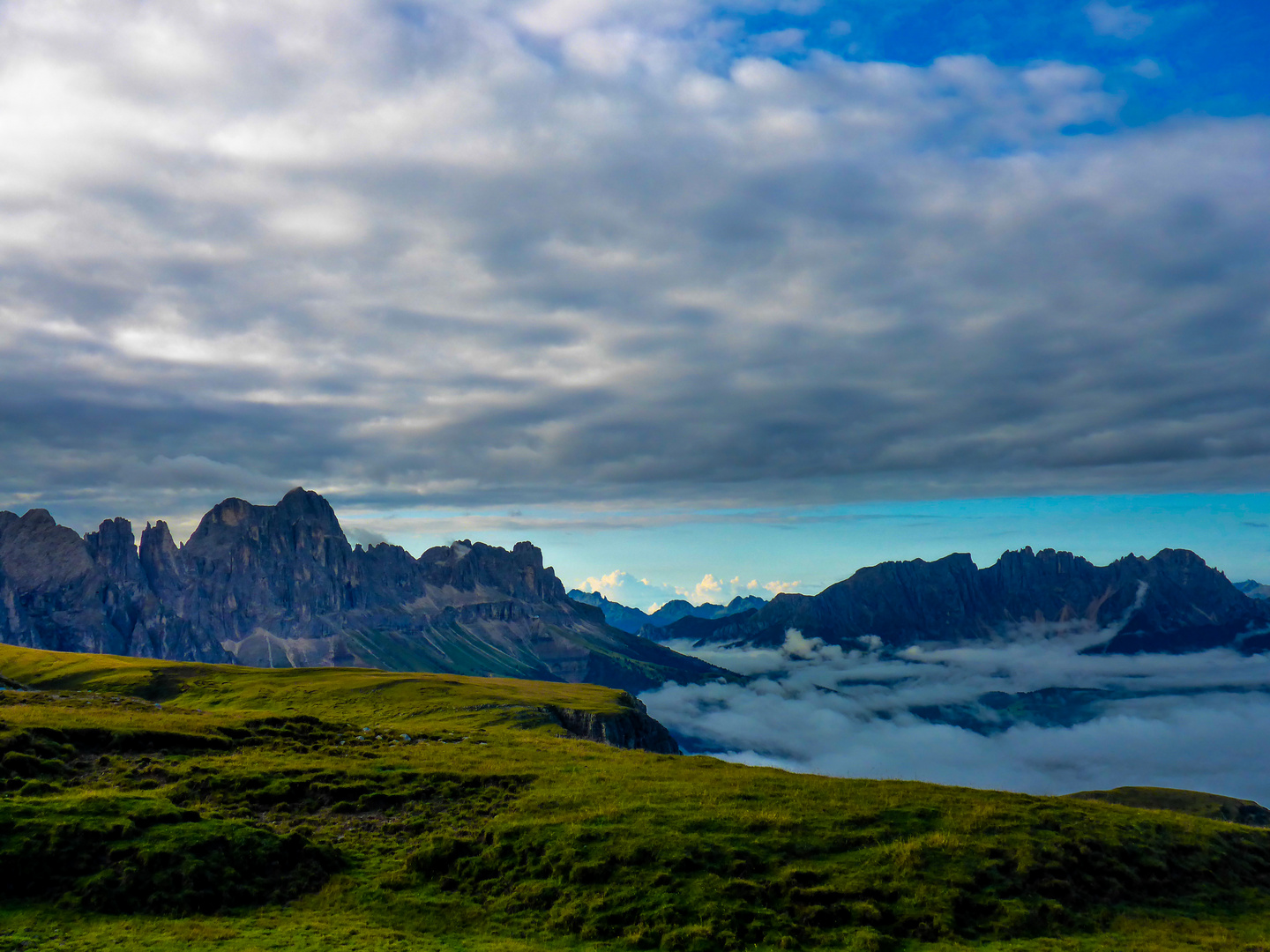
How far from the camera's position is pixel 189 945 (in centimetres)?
3359

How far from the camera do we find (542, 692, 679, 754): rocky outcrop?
146m

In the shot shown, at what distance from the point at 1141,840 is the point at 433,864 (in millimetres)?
46343

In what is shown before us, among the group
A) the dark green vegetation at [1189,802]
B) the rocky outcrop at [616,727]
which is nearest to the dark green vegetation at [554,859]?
the rocky outcrop at [616,727]

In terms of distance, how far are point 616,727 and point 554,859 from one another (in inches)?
4602

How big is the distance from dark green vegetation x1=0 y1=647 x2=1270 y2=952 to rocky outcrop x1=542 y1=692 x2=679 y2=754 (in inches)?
3063

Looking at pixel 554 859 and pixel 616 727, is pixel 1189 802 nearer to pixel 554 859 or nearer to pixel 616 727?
pixel 616 727

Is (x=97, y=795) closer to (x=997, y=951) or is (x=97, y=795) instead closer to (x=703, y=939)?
(x=703, y=939)

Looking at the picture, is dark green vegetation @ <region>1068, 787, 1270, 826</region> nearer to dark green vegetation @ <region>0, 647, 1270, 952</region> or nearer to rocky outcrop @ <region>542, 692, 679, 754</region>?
rocky outcrop @ <region>542, 692, 679, 754</region>

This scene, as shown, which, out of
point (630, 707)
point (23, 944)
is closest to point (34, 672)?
point (630, 707)

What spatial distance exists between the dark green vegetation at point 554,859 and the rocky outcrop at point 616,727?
77795 mm

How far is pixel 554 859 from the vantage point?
4472 centimetres

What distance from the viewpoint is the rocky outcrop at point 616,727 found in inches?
5753

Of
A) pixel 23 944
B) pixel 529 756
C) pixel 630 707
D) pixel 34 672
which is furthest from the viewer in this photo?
pixel 630 707

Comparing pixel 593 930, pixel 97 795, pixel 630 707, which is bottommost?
pixel 630 707
